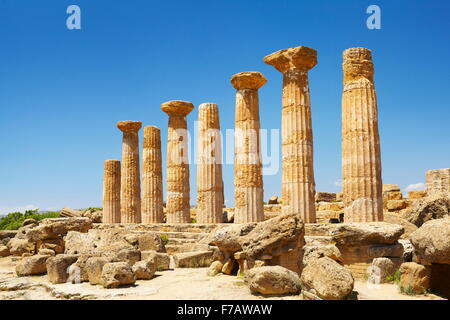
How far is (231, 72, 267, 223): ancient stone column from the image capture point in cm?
1797

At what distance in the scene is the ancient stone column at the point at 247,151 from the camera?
18.0m

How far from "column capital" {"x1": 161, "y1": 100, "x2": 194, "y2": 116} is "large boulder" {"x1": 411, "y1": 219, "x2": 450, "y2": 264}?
15.5 metres

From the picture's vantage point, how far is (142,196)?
2473cm

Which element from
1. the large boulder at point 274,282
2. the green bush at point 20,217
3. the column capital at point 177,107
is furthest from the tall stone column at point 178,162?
the green bush at point 20,217

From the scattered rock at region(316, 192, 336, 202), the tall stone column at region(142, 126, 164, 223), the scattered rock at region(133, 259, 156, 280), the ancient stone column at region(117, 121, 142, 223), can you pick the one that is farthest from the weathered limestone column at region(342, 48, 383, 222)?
the ancient stone column at region(117, 121, 142, 223)

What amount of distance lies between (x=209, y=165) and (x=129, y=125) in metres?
7.43

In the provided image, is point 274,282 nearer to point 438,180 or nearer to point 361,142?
point 361,142

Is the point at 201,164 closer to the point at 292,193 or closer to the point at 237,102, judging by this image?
the point at 237,102

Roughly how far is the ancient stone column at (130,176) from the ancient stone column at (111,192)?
1257 mm

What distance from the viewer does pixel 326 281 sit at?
Answer: 26.7 ft

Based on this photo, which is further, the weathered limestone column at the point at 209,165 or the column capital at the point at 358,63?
the weathered limestone column at the point at 209,165

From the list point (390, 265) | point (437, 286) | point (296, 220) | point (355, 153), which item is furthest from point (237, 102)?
point (437, 286)

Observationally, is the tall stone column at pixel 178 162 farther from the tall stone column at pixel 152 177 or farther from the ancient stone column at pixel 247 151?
the ancient stone column at pixel 247 151
